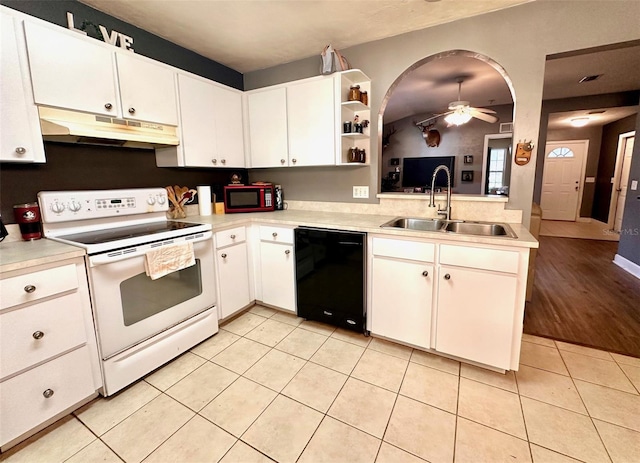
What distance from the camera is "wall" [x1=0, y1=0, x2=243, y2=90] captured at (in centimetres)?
174

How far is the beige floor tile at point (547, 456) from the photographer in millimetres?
1250

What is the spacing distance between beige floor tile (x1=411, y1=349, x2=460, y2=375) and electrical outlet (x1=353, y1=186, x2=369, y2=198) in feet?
4.66

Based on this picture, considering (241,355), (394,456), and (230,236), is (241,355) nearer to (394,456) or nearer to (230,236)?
(230,236)

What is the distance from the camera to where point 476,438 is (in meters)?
1.37

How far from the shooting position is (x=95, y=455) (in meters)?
1.31

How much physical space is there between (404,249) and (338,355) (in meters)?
0.89

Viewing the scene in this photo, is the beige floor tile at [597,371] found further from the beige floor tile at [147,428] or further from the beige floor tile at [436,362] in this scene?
the beige floor tile at [147,428]

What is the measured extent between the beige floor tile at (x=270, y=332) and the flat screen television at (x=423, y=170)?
201 inches

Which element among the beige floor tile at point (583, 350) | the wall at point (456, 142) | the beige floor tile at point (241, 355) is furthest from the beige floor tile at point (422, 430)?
the wall at point (456, 142)

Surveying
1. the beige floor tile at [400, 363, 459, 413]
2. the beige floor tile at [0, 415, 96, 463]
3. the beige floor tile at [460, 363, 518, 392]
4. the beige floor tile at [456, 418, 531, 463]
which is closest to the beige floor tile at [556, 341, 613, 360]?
the beige floor tile at [460, 363, 518, 392]

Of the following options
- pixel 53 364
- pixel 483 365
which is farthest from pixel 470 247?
pixel 53 364

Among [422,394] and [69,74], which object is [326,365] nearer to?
[422,394]

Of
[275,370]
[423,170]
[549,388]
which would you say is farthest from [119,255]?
[423,170]

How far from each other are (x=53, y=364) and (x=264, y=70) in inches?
118
